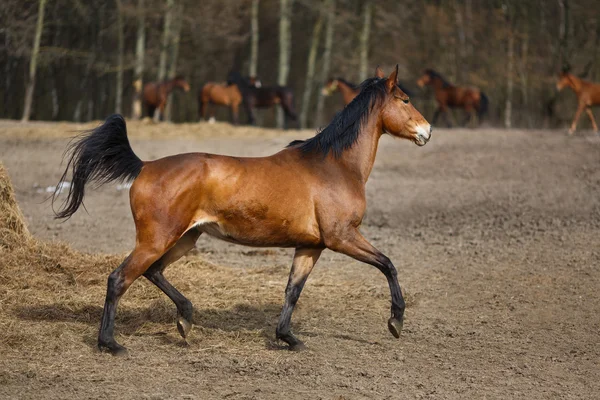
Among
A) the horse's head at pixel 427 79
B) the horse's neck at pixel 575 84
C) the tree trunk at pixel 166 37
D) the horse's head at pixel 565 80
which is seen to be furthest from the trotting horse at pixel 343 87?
the tree trunk at pixel 166 37

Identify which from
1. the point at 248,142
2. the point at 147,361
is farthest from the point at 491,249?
the point at 248,142

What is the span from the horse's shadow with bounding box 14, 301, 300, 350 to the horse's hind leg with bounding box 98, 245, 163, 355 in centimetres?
62

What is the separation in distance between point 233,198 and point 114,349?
4.55 ft

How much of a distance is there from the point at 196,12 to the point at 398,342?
26043mm

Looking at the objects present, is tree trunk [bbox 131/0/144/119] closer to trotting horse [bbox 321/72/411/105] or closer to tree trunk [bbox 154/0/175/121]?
tree trunk [bbox 154/0/175/121]

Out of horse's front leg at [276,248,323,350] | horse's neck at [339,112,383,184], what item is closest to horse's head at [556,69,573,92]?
horse's neck at [339,112,383,184]

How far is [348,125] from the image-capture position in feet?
22.9

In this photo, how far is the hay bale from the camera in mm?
8180

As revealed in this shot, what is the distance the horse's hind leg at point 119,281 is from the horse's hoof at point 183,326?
0.55m

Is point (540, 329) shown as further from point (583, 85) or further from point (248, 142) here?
point (583, 85)

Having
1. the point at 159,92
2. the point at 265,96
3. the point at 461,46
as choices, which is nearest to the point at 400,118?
the point at 159,92

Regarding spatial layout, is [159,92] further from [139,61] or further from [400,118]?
[400,118]

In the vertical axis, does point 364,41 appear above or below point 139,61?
above

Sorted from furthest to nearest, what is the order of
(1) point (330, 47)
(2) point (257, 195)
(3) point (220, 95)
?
1. (1) point (330, 47)
2. (3) point (220, 95)
3. (2) point (257, 195)
